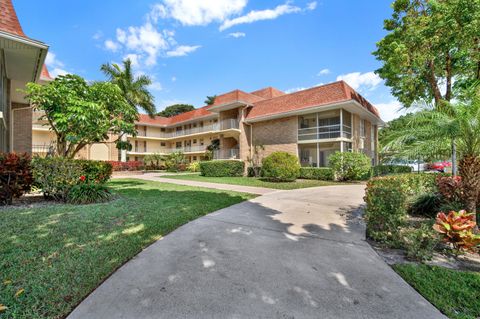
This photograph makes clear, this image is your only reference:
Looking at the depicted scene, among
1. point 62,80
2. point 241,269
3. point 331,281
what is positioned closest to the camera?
point 331,281

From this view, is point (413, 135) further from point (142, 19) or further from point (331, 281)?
point (142, 19)

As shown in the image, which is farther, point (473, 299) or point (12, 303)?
point (473, 299)

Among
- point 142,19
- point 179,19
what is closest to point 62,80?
point 142,19

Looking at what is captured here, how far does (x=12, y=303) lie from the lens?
6.98 feet

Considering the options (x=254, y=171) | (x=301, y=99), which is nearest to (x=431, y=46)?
(x=301, y=99)

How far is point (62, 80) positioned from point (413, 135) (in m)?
11.1

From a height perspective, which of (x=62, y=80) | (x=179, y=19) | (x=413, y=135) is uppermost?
(x=179, y=19)

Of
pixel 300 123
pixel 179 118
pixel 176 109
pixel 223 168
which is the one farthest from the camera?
pixel 176 109

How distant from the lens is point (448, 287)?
8.49ft

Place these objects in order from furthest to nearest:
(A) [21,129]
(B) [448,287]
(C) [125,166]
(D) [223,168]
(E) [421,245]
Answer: (C) [125,166] < (D) [223,168] < (A) [21,129] < (E) [421,245] < (B) [448,287]

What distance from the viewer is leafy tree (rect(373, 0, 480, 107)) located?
10.2 metres

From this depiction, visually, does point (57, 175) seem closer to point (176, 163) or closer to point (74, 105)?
point (74, 105)

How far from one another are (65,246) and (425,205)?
8813 millimetres

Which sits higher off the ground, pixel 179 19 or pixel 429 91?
pixel 179 19
